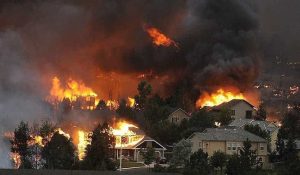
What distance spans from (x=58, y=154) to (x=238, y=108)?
127 feet

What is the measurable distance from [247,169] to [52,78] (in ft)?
133

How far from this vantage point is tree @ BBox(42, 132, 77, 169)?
174 feet

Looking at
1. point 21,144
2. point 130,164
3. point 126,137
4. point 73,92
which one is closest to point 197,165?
point 130,164

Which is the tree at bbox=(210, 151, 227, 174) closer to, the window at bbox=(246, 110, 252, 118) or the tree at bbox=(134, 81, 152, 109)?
the window at bbox=(246, 110, 252, 118)

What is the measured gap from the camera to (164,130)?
72500 millimetres

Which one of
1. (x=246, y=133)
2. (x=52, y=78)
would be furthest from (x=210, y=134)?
(x=52, y=78)

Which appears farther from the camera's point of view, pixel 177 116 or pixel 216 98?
pixel 216 98

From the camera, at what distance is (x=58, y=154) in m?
53.6

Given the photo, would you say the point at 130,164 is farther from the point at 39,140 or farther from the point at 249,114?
the point at 249,114

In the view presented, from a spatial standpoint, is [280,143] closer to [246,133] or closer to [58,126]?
[246,133]

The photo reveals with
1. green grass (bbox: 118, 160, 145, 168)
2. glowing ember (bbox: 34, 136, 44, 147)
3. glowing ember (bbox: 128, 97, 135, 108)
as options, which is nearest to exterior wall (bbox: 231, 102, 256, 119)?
glowing ember (bbox: 128, 97, 135, 108)

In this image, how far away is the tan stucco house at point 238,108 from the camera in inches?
3359

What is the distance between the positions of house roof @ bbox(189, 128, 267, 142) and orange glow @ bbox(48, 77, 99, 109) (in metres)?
23.0

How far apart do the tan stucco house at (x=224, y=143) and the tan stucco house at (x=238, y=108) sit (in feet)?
62.1
